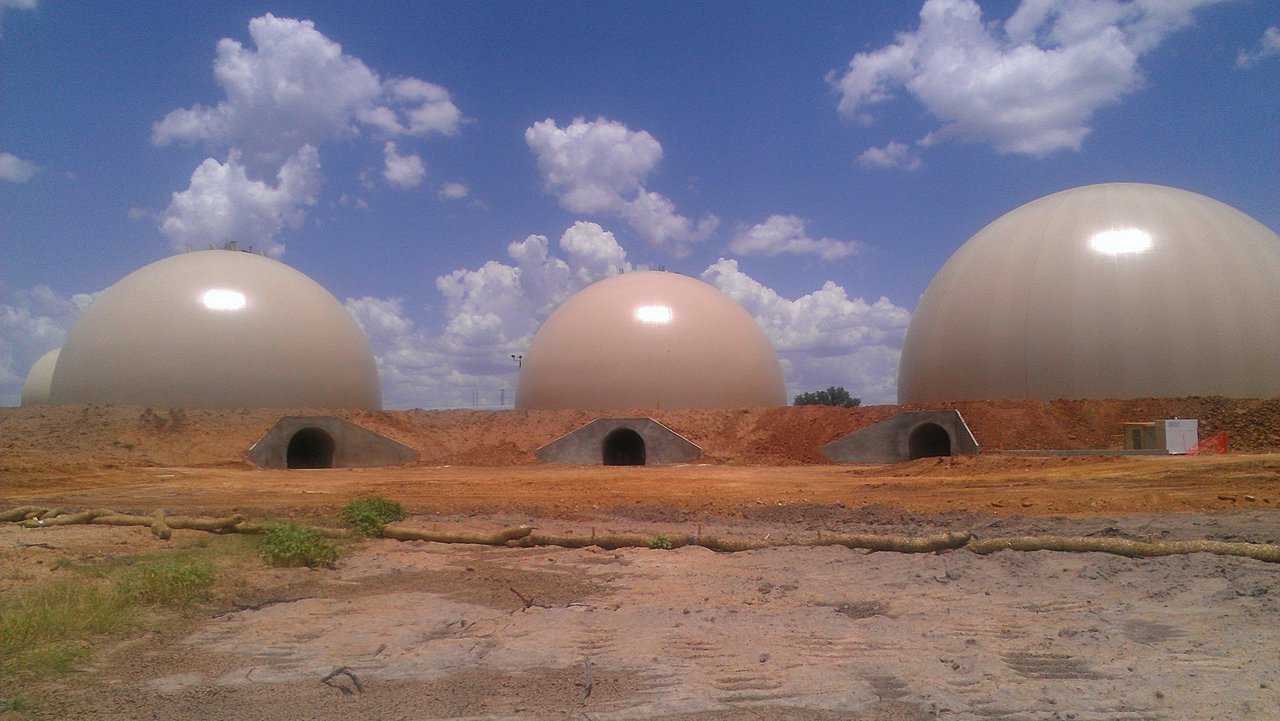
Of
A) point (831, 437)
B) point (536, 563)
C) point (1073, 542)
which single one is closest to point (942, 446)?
point (831, 437)

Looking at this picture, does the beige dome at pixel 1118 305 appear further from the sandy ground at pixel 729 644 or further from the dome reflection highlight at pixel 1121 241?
the sandy ground at pixel 729 644

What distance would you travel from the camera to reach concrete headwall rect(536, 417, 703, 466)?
95.0 feet

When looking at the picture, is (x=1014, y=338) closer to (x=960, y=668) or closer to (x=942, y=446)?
(x=942, y=446)

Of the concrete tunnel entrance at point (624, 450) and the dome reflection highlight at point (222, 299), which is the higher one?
the dome reflection highlight at point (222, 299)

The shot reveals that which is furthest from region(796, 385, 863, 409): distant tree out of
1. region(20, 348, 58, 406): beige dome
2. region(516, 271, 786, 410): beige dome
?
region(20, 348, 58, 406): beige dome

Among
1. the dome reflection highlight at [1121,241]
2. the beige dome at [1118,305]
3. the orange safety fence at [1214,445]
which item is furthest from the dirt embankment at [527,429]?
the dome reflection highlight at [1121,241]

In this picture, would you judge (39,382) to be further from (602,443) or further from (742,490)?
(742,490)

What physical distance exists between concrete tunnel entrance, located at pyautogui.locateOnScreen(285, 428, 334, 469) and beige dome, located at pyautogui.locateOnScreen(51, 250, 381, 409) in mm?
1770

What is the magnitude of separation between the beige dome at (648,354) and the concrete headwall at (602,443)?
4.05 meters

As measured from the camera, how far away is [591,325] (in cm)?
3588

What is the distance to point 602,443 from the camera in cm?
2991

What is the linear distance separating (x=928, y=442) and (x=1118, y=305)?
23.9 feet

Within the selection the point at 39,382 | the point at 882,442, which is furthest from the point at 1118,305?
the point at 39,382

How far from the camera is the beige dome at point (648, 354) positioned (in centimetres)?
3403
